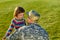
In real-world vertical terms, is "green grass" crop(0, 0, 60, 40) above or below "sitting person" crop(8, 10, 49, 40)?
below

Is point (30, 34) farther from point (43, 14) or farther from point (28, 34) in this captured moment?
point (43, 14)

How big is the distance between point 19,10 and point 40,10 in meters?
12.2

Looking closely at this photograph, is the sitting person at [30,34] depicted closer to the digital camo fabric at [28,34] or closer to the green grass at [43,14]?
the digital camo fabric at [28,34]

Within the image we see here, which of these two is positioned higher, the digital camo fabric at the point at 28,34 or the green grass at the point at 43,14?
the digital camo fabric at the point at 28,34

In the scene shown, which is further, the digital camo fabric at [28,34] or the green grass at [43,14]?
the green grass at [43,14]

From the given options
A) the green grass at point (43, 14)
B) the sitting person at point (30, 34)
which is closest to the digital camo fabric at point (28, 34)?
the sitting person at point (30, 34)

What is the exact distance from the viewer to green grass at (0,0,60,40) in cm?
1412

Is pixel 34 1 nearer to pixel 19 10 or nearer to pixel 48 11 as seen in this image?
pixel 48 11

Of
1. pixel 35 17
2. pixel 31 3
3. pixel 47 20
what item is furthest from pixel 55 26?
pixel 35 17

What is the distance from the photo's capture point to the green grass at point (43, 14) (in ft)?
46.3

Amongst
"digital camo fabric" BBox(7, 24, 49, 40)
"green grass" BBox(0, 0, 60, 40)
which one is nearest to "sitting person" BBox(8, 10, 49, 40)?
"digital camo fabric" BBox(7, 24, 49, 40)

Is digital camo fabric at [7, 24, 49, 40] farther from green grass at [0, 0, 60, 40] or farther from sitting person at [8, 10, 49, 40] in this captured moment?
green grass at [0, 0, 60, 40]

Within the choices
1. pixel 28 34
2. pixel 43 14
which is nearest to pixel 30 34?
pixel 28 34

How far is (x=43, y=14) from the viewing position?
57.8ft
